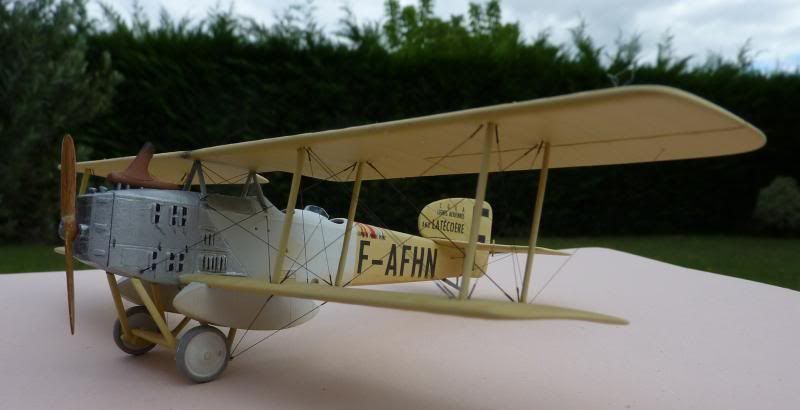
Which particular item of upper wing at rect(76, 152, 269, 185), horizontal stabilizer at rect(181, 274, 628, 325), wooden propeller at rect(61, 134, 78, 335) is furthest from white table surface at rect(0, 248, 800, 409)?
upper wing at rect(76, 152, 269, 185)

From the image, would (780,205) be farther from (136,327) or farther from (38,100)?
(38,100)

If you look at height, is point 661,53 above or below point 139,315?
above

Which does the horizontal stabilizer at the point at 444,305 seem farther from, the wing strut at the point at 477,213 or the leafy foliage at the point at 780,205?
the leafy foliage at the point at 780,205

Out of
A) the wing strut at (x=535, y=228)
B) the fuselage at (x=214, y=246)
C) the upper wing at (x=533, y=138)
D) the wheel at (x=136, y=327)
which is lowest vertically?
the wheel at (x=136, y=327)

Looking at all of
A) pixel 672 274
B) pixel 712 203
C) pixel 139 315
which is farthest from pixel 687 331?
pixel 712 203

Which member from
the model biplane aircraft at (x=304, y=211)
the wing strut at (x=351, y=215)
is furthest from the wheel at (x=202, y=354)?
the wing strut at (x=351, y=215)

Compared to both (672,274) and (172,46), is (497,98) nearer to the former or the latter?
(672,274)

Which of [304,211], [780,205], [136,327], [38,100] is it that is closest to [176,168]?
[304,211]
